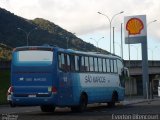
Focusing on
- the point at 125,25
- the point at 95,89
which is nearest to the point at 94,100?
the point at 95,89

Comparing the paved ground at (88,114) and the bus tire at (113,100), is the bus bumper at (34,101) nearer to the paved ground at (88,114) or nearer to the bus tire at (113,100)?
the paved ground at (88,114)

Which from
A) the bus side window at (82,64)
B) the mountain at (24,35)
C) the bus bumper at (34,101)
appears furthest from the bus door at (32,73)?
the mountain at (24,35)

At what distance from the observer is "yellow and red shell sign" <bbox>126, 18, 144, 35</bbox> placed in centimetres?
5626

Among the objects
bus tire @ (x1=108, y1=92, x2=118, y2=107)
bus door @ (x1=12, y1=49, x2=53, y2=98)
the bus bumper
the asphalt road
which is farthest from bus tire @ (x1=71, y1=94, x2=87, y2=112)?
bus tire @ (x1=108, y1=92, x2=118, y2=107)

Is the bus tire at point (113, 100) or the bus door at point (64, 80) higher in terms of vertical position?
the bus door at point (64, 80)

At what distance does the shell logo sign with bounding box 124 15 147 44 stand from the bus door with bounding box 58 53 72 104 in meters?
29.5

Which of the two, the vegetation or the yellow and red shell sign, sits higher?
the yellow and red shell sign

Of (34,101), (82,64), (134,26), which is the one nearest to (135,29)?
(134,26)

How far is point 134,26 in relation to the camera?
57125mm

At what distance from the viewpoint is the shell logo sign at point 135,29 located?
185 ft

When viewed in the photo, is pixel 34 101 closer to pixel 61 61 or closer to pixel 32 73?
pixel 32 73

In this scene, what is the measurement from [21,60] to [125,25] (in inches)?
1231

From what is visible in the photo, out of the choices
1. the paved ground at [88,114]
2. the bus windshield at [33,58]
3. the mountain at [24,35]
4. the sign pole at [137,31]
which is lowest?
the paved ground at [88,114]

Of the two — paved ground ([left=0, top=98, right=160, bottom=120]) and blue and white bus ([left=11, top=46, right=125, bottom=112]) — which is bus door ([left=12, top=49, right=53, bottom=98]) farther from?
paved ground ([left=0, top=98, right=160, bottom=120])
